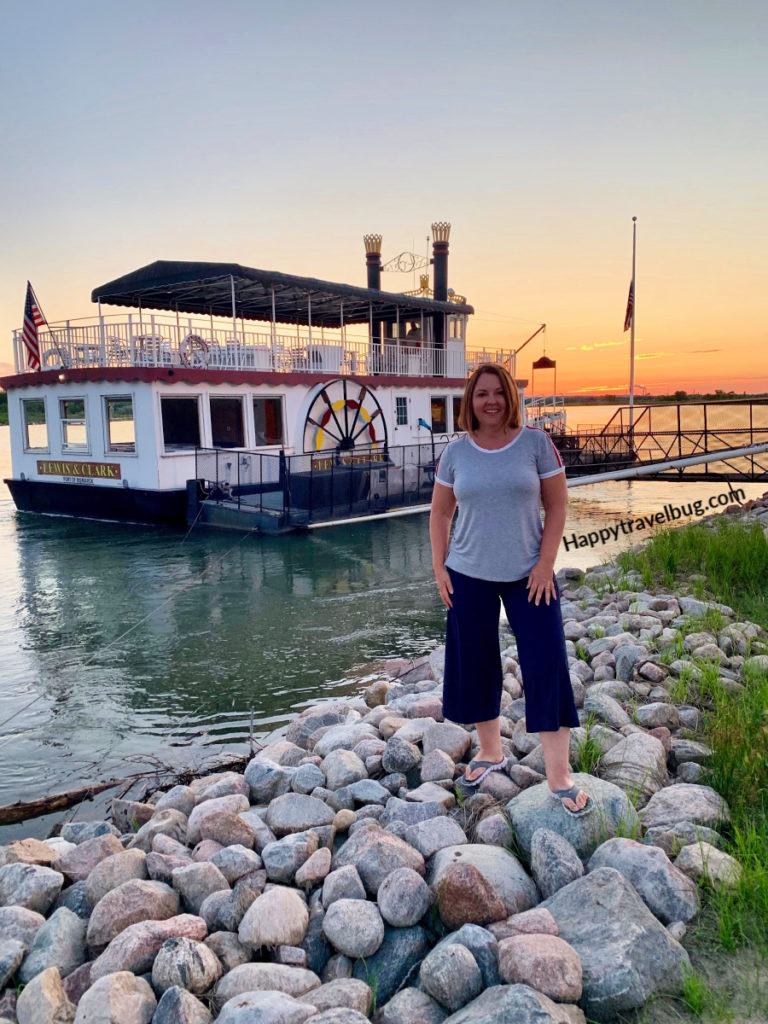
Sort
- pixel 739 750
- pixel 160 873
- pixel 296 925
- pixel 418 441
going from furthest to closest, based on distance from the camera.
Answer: pixel 418 441
pixel 739 750
pixel 160 873
pixel 296 925

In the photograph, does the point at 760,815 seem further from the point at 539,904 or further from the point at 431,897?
the point at 431,897

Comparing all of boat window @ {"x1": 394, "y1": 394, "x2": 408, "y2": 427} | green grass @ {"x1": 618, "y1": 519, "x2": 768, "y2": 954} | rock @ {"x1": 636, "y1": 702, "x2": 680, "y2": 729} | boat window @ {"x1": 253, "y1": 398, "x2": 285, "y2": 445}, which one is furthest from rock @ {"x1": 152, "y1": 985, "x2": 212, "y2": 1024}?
boat window @ {"x1": 394, "y1": 394, "x2": 408, "y2": 427}

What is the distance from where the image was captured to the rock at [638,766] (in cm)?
336

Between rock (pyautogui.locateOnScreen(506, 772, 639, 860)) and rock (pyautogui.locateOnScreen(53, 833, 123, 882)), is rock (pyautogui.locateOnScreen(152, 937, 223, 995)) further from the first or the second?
rock (pyautogui.locateOnScreen(506, 772, 639, 860))

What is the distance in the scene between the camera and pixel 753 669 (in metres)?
4.52

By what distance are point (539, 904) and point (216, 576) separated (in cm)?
904

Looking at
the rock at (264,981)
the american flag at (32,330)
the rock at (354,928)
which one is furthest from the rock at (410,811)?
the american flag at (32,330)

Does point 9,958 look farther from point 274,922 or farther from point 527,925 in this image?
point 527,925

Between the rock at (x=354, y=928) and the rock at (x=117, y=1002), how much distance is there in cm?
57

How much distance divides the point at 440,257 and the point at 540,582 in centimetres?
2562

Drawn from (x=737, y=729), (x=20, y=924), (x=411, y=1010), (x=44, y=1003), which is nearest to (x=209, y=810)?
(x=20, y=924)

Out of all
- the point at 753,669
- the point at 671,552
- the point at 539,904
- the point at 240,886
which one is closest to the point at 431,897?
the point at 539,904

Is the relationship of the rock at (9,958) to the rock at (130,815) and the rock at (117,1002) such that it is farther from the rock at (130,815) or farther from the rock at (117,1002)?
the rock at (130,815)

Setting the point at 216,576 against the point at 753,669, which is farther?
the point at 216,576
